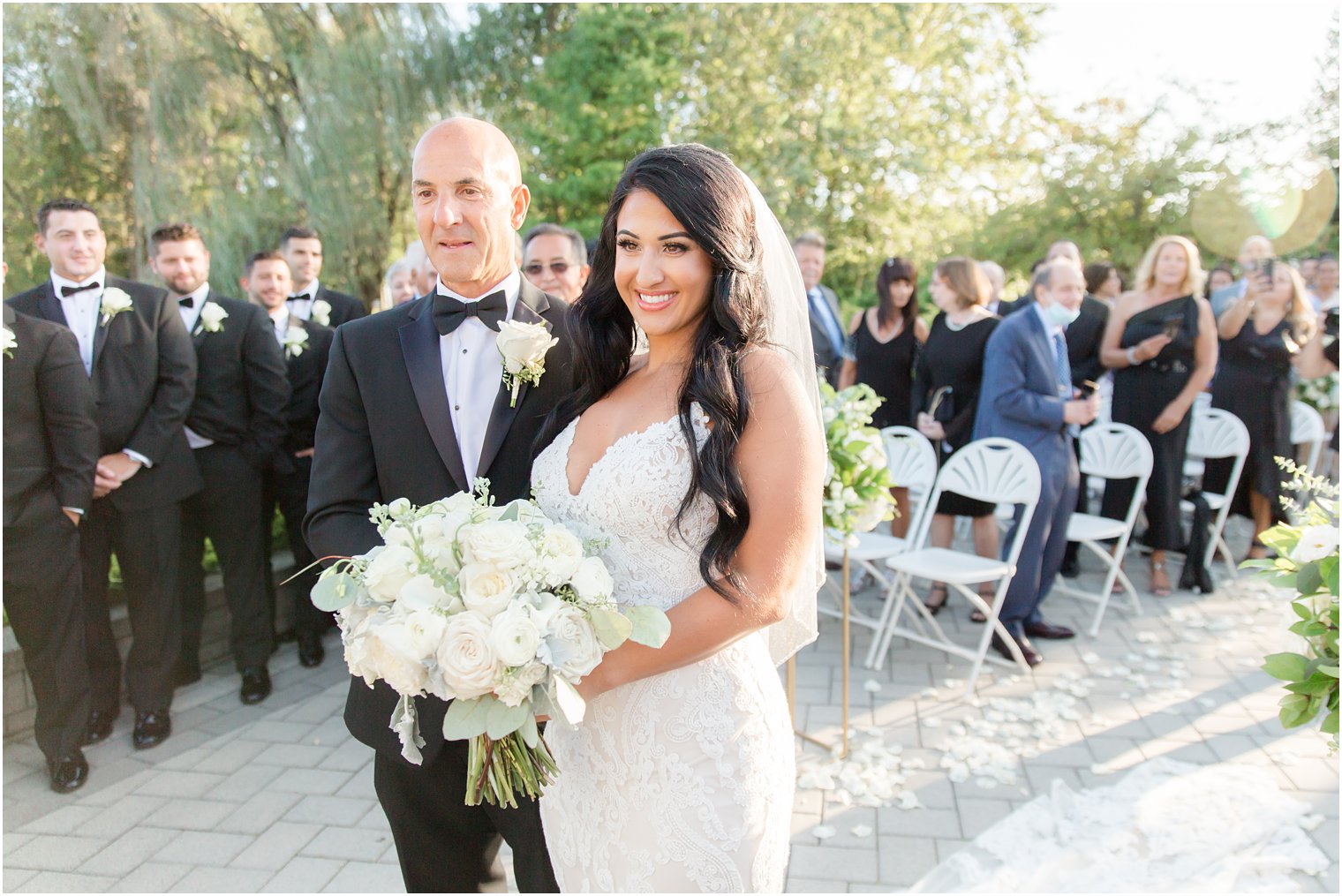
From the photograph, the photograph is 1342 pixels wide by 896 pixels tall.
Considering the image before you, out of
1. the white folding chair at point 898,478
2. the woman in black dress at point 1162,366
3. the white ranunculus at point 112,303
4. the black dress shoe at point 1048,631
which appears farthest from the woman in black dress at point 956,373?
the white ranunculus at point 112,303

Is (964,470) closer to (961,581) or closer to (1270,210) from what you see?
(961,581)

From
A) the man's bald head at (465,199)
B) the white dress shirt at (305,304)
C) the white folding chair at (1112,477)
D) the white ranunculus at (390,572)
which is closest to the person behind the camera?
the white ranunculus at (390,572)

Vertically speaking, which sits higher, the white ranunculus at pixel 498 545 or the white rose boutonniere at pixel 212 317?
the white rose boutonniere at pixel 212 317

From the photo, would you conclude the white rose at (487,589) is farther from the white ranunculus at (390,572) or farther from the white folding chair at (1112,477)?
the white folding chair at (1112,477)

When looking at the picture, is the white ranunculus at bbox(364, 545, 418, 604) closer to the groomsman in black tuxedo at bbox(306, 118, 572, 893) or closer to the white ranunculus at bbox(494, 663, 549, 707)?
the white ranunculus at bbox(494, 663, 549, 707)

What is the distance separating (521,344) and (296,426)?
4079 millimetres

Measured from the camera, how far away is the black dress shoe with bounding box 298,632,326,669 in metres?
5.49

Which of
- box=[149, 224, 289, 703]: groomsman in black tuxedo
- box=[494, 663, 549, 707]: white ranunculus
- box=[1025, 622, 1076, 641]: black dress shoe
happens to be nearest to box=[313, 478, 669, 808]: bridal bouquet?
box=[494, 663, 549, 707]: white ranunculus

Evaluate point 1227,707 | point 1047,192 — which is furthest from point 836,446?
point 1047,192

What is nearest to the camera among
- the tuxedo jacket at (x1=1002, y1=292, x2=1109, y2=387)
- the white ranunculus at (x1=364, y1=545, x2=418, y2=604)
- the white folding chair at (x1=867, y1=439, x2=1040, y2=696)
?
the white ranunculus at (x1=364, y1=545, x2=418, y2=604)

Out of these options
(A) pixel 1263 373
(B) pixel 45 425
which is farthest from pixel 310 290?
(A) pixel 1263 373

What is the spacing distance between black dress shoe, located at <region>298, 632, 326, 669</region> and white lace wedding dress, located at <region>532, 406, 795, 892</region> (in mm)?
3979

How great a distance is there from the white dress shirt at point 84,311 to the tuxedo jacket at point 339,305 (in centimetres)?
190

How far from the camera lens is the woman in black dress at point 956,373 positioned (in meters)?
5.94
